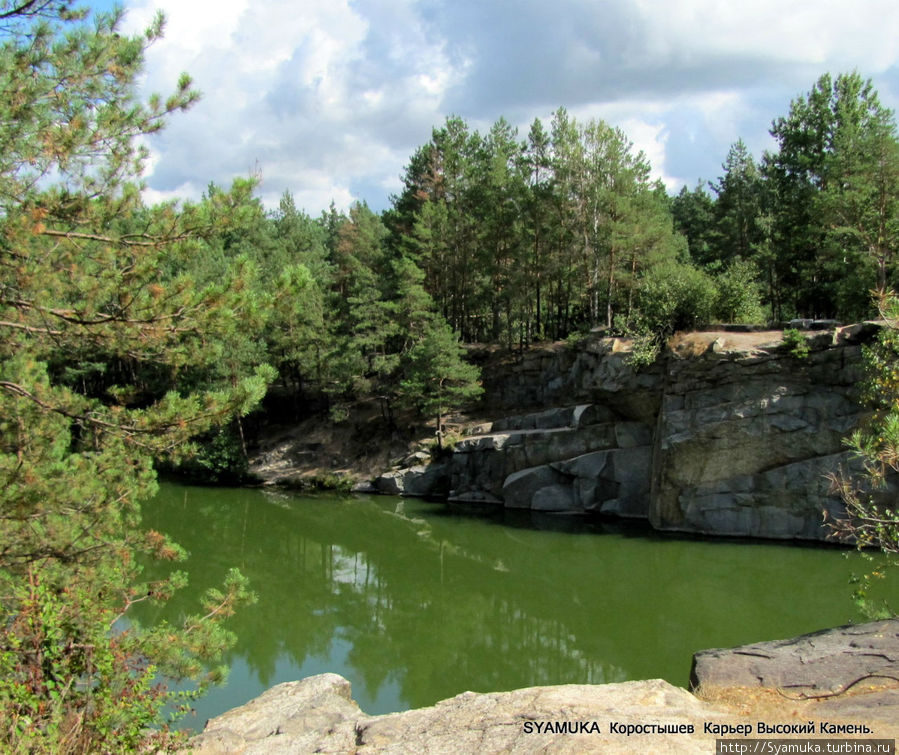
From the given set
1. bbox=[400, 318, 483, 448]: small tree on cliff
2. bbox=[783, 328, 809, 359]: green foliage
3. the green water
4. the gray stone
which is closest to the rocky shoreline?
the green water

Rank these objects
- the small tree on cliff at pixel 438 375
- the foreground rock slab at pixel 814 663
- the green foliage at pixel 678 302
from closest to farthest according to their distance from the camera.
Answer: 1. the foreground rock slab at pixel 814 663
2. the green foliage at pixel 678 302
3. the small tree on cliff at pixel 438 375

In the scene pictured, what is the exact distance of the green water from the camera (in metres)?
12.5

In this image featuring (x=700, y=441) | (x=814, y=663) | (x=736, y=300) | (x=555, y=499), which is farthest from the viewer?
(x=555, y=499)

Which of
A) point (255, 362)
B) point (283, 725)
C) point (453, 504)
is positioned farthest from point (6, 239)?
point (255, 362)

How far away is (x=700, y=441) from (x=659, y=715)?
48.8 ft

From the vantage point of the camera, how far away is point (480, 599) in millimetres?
16484

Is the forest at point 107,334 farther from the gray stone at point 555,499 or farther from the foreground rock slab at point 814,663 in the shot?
the gray stone at point 555,499

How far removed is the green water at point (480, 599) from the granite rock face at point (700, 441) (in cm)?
114

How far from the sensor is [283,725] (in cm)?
739

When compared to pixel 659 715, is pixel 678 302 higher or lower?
higher

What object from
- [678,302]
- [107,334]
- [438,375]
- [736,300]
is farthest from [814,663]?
[438,375]

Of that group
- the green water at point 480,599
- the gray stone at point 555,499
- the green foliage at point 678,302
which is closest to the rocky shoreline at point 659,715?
the green water at point 480,599

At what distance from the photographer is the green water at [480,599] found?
12508 mm

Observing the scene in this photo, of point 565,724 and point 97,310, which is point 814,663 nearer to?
point 565,724
